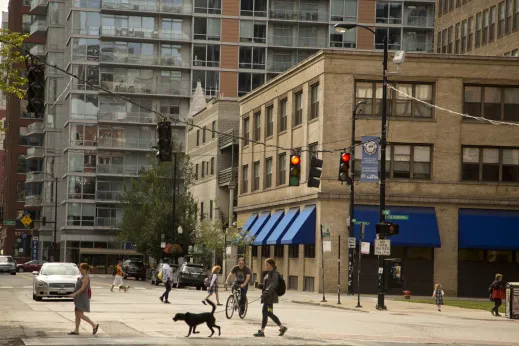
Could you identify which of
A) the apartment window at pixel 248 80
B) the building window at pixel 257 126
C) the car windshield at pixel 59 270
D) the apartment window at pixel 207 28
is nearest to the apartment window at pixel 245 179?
the building window at pixel 257 126

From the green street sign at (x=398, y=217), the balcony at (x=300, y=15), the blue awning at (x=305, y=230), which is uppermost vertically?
the balcony at (x=300, y=15)

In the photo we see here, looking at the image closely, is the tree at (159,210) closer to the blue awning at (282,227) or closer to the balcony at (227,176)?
the balcony at (227,176)

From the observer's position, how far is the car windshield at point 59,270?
41769 millimetres

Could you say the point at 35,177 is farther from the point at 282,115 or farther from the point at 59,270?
the point at 59,270

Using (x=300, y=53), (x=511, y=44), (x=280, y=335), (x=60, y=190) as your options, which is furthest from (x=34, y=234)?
(x=280, y=335)

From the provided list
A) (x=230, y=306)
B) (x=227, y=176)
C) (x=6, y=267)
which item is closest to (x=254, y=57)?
(x=227, y=176)

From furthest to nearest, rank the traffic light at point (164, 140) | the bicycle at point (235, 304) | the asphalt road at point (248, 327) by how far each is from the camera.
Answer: the traffic light at point (164, 140) → the bicycle at point (235, 304) → the asphalt road at point (248, 327)

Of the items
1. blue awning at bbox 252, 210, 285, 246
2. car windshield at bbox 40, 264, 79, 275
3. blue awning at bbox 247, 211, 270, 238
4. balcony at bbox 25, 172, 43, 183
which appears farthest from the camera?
balcony at bbox 25, 172, 43, 183

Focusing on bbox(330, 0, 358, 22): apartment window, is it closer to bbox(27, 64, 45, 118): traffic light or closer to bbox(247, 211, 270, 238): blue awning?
bbox(247, 211, 270, 238): blue awning

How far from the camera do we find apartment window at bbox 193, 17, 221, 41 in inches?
4353

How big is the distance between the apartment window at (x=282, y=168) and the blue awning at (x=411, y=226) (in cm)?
958

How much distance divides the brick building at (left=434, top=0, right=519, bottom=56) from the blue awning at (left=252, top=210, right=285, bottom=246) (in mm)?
17361

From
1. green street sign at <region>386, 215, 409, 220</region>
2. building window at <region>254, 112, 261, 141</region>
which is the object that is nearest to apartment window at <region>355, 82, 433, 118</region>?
green street sign at <region>386, 215, 409, 220</region>

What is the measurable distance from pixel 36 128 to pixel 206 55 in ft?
100
